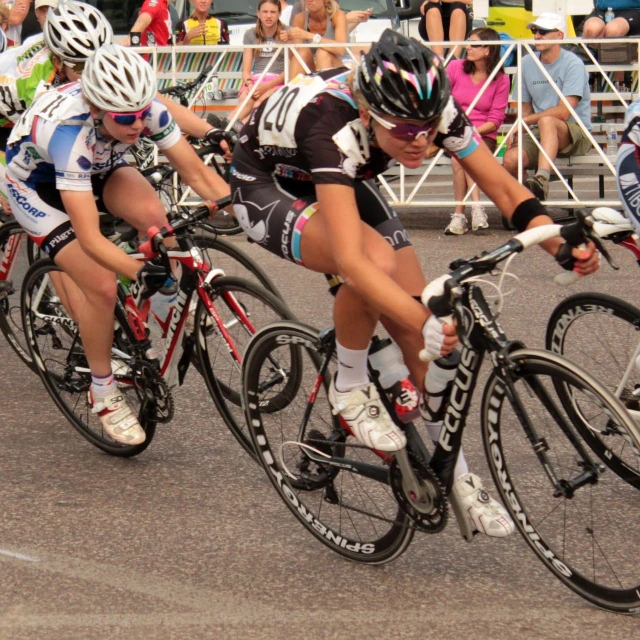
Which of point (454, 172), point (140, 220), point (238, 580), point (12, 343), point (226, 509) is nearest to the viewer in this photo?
point (238, 580)

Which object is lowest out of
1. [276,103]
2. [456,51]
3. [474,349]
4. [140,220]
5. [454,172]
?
[454,172]

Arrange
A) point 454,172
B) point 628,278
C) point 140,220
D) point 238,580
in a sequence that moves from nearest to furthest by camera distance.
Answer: point 238,580, point 140,220, point 628,278, point 454,172

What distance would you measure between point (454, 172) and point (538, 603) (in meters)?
7.22

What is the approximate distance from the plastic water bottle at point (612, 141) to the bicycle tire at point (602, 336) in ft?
20.9

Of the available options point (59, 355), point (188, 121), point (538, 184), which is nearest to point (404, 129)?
point (188, 121)

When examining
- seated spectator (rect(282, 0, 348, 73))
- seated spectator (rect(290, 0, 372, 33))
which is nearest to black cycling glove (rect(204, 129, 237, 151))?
seated spectator (rect(282, 0, 348, 73))

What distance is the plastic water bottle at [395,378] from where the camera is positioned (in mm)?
3865

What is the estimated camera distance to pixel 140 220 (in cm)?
533

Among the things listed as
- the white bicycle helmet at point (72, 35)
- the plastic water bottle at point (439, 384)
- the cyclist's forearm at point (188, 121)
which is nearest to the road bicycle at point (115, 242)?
the cyclist's forearm at point (188, 121)

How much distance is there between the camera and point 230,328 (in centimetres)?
482

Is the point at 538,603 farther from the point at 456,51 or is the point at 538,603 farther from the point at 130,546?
the point at 456,51

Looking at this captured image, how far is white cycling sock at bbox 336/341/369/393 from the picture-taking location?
12.7ft

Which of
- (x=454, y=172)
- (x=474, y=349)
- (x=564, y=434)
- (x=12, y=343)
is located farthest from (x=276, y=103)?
(x=454, y=172)

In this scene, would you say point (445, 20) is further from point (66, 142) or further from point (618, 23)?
point (66, 142)
